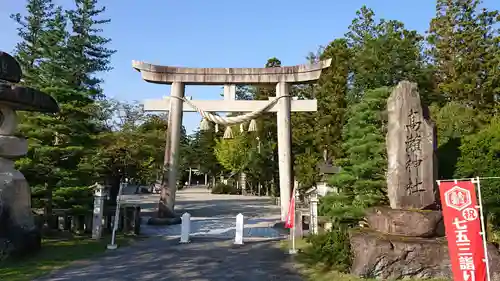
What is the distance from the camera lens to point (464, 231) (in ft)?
21.1

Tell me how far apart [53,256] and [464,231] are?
8.88 metres

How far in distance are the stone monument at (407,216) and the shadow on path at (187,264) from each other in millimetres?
1684

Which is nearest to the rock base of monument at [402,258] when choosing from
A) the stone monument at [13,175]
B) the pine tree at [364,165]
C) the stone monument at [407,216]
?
the stone monument at [407,216]

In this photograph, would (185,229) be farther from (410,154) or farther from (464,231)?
(464,231)

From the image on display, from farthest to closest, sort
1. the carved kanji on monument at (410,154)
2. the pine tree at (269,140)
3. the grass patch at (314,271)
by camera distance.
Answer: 1. the pine tree at (269,140)
2. the carved kanji on monument at (410,154)
3. the grass patch at (314,271)

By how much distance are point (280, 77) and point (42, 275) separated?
11578mm

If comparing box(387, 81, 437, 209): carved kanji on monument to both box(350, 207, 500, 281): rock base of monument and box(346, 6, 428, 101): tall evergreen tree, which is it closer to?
box(350, 207, 500, 281): rock base of monument

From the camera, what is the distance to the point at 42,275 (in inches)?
326

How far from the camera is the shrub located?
8750 mm

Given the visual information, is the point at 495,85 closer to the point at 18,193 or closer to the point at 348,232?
the point at 348,232

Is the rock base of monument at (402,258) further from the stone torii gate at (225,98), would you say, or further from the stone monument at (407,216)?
the stone torii gate at (225,98)

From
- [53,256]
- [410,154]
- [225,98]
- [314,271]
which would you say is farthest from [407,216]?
[225,98]

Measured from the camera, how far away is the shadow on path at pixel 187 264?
8.42 metres

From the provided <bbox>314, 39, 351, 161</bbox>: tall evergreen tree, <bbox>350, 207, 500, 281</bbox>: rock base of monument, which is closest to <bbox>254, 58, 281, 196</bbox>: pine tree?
<bbox>314, 39, 351, 161</bbox>: tall evergreen tree
